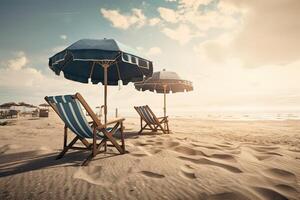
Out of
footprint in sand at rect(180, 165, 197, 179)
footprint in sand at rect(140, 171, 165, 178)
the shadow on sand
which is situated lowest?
the shadow on sand

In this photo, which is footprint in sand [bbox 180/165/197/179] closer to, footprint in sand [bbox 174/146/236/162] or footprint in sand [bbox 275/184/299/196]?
footprint in sand [bbox 174/146/236/162]

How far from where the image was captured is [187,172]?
3.11 metres

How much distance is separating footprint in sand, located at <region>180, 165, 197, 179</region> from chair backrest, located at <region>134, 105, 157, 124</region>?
4.37m

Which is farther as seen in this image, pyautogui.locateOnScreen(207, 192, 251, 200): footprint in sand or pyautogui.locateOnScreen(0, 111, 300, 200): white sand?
pyautogui.locateOnScreen(0, 111, 300, 200): white sand

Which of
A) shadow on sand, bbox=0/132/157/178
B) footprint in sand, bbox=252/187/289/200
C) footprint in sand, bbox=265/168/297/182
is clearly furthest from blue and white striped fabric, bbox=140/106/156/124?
footprint in sand, bbox=252/187/289/200

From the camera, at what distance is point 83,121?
380 centimetres

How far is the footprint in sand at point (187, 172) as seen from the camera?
2946 millimetres

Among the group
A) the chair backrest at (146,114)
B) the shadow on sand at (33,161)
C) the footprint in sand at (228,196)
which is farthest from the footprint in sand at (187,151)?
the chair backrest at (146,114)

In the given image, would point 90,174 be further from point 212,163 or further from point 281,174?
point 281,174

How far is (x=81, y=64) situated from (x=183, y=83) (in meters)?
3.93

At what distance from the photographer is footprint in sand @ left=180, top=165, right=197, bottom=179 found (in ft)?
9.66

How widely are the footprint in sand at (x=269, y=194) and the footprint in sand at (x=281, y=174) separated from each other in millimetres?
578

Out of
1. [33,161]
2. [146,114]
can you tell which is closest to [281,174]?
[33,161]

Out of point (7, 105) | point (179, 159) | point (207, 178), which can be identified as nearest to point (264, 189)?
point (207, 178)
